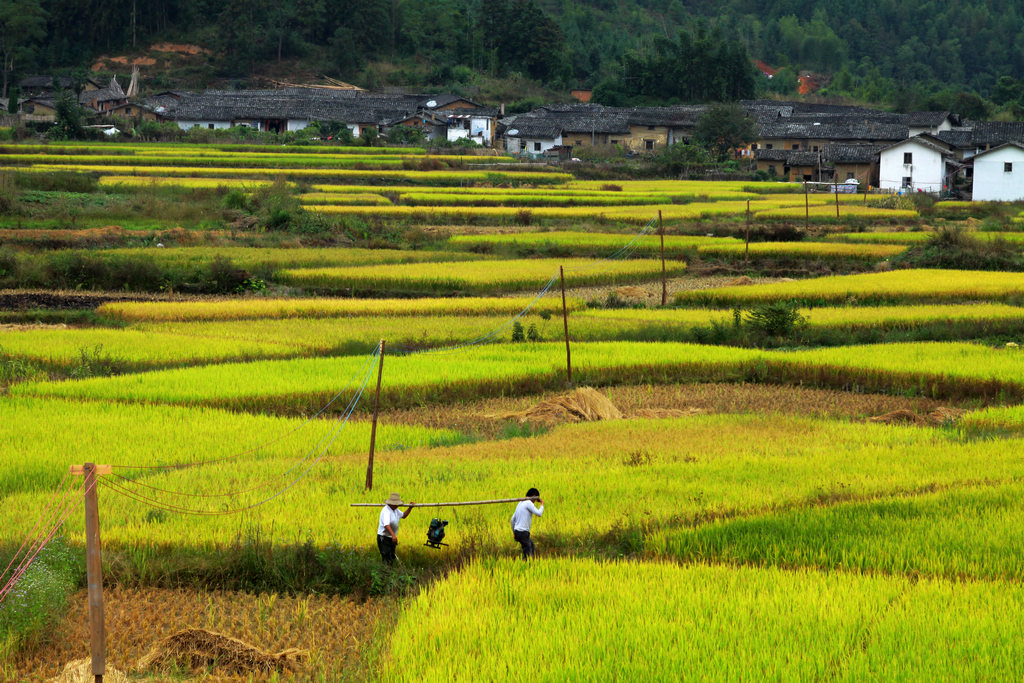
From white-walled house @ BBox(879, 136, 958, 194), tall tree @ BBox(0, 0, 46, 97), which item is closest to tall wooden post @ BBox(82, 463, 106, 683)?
white-walled house @ BBox(879, 136, 958, 194)

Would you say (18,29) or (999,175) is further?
(18,29)

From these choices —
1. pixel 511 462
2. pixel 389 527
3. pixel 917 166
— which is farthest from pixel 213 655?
pixel 917 166

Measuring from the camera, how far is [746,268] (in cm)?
2550

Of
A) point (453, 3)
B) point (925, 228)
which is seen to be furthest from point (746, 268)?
point (453, 3)

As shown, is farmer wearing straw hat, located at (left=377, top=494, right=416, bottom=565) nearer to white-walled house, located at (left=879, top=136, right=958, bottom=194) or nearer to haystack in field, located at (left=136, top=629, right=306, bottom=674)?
haystack in field, located at (left=136, top=629, right=306, bottom=674)

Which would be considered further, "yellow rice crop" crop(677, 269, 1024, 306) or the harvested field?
"yellow rice crop" crop(677, 269, 1024, 306)

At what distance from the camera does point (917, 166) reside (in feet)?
151

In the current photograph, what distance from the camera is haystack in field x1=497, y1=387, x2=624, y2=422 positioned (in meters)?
12.1

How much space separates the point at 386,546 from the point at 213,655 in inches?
52.3

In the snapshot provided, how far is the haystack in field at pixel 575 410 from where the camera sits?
12086 millimetres

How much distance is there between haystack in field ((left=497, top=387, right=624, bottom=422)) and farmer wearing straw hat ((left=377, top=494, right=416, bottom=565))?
17.5 ft

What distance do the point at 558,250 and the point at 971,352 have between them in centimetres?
1356

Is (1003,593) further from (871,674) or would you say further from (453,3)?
(453,3)

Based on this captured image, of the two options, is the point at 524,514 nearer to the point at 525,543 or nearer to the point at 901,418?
the point at 525,543
